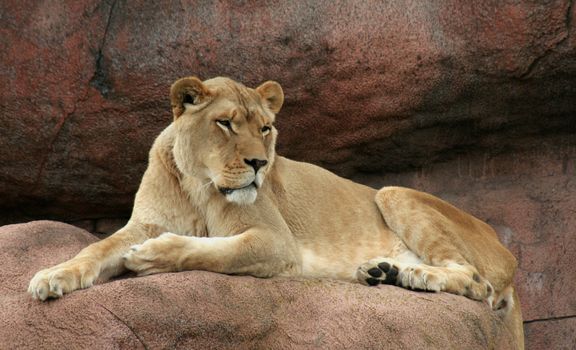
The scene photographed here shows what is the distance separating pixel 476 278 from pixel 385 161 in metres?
1.79

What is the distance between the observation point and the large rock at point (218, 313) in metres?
4.42

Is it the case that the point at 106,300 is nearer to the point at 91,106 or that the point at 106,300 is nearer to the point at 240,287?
the point at 240,287

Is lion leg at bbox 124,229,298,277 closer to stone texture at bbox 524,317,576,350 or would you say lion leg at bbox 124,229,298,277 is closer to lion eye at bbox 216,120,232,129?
lion eye at bbox 216,120,232,129

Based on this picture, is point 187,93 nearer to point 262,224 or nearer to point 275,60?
point 262,224

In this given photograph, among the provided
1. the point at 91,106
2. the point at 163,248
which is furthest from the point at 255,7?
the point at 163,248

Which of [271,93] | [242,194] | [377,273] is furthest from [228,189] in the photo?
[377,273]

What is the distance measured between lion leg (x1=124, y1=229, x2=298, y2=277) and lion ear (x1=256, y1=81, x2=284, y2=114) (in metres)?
0.76

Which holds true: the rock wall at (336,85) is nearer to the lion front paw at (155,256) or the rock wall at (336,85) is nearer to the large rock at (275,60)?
the large rock at (275,60)

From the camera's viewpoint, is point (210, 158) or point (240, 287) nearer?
point (240, 287)

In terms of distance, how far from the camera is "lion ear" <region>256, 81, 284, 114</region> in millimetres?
5613

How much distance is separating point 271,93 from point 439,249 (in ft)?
4.25

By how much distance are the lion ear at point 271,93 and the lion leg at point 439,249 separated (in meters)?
0.98

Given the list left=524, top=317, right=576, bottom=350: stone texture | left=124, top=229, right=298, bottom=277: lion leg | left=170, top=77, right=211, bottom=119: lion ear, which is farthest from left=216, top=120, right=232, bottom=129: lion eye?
left=524, top=317, right=576, bottom=350: stone texture

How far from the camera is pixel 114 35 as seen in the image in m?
6.83
